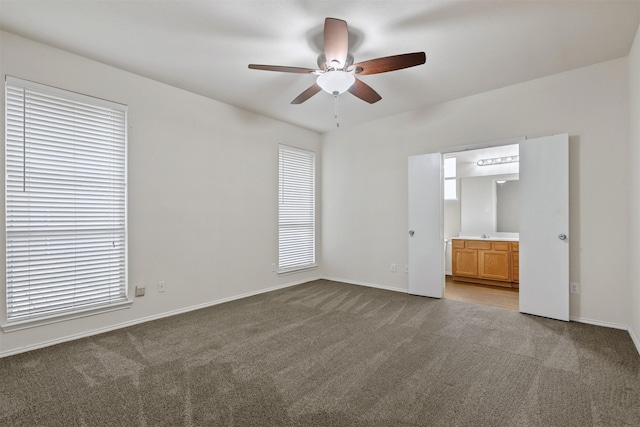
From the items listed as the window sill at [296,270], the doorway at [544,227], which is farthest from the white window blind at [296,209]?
the doorway at [544,227]

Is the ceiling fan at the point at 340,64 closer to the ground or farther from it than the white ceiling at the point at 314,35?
closer to the ground

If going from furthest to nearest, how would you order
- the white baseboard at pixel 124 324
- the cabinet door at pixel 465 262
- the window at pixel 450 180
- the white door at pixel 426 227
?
the window at pixel 450 180, the cabinet door at pixel 465 262, the white door at pixel 426 227, the white baseboard at pixel 124 324

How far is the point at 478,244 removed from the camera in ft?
17.8

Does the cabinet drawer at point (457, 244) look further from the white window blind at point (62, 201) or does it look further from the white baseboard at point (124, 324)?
the white window blind at point (62, 201)

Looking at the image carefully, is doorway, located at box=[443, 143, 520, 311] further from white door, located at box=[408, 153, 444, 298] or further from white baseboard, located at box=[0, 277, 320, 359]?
white baseboard, located at box=[0, 277, 320, 359]

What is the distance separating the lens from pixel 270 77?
3445 mm

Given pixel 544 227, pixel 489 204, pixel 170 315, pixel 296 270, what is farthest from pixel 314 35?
pixel 489 204

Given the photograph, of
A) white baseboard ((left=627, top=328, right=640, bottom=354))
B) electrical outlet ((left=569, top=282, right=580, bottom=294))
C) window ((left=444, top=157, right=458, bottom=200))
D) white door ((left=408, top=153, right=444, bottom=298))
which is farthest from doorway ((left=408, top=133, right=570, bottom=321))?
window ((left=444, top=157, right=458, bottom=200))

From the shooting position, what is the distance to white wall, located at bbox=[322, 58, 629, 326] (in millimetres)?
3164

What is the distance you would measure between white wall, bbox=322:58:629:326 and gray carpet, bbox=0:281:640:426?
70cm

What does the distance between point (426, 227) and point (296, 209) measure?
2161 mm

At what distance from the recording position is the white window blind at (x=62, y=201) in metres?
2.66

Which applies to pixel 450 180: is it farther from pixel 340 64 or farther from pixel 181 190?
pixel 181 190

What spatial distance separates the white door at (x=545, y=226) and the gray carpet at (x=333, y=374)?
0.27m
